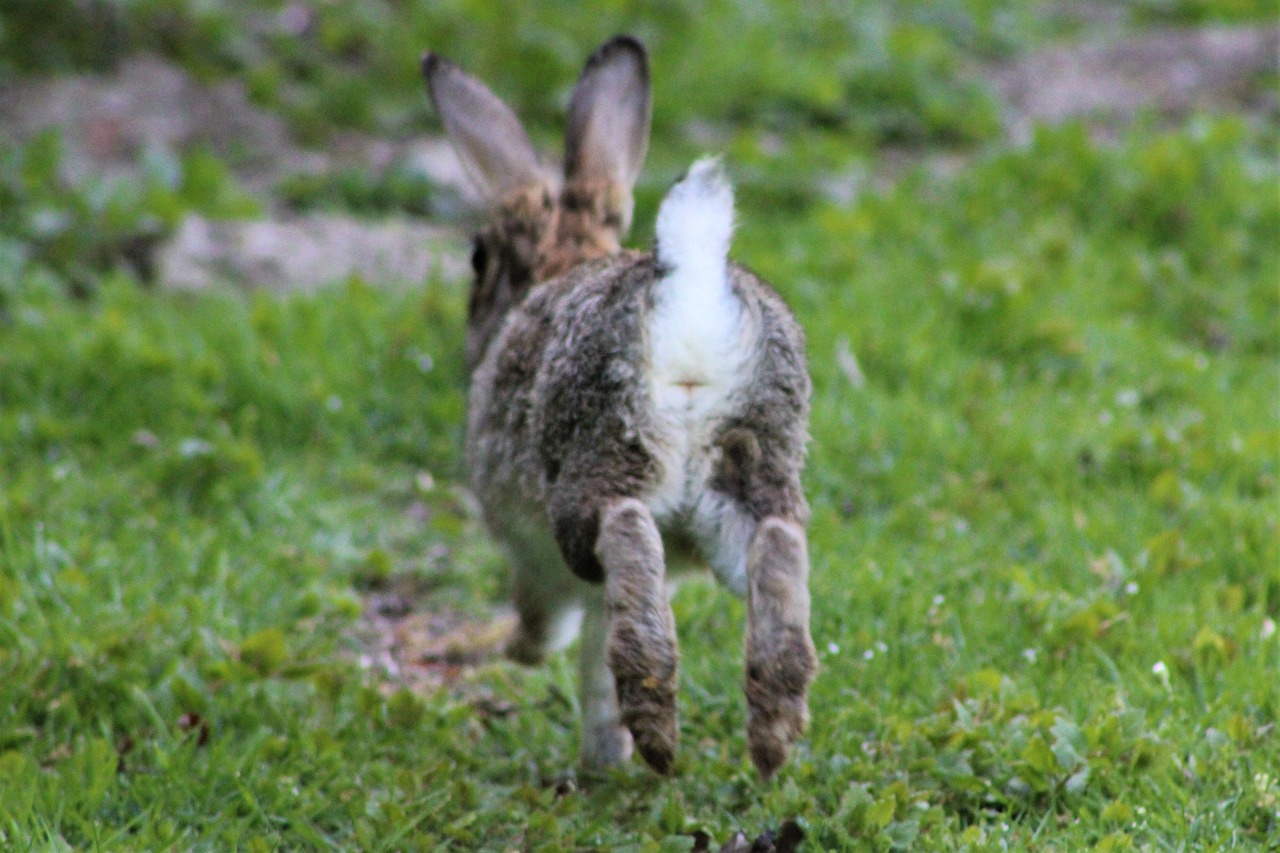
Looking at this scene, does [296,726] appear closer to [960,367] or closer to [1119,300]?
[960,367]

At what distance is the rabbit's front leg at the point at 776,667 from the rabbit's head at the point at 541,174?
152 centimetres

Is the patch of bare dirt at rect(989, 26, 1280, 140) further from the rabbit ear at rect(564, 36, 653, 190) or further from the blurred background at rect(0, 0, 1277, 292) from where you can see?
the rabbit ear at rect(564, 36, 653, 190)

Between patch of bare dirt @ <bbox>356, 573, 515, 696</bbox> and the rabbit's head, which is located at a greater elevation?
the rabbit's head

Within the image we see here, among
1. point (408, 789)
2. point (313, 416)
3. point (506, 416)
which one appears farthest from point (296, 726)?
point (313, 416)

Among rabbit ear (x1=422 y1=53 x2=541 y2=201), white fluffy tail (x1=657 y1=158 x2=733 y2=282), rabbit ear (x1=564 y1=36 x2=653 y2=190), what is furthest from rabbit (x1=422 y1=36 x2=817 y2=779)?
rabbit ear (x1=422 y1=53 x2=541 y2=201)

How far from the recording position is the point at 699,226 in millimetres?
3133

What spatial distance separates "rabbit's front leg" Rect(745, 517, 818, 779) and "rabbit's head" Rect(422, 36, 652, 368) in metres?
1.52

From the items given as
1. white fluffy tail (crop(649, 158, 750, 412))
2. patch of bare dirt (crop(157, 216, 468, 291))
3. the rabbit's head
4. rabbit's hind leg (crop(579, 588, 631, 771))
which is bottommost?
patch of bare dirt (crop(157, 216, 468, 291))

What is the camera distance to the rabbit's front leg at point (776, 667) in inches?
118

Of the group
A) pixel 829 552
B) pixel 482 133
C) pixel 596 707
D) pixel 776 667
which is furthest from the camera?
pixel 482 133

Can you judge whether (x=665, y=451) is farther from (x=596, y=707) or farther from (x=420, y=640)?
(x=420, y=640)

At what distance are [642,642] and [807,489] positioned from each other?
1239 mm

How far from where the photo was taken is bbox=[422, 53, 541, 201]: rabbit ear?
15.8 feet

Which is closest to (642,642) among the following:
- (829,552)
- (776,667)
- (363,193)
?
(776,667)
